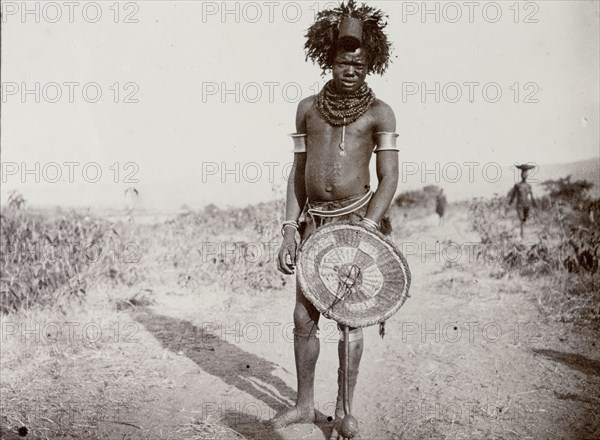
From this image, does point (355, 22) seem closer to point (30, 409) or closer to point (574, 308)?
point (30, 409)

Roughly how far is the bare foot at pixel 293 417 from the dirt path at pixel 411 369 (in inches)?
1.9

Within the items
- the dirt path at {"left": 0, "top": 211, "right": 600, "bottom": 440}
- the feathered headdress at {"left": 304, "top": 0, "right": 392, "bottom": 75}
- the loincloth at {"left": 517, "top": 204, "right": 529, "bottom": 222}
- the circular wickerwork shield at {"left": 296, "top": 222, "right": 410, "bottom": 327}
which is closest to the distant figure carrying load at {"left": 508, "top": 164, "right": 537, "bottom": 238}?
the loincloth at {"left": 517, "top": 204, "right": 529, "bottom": 222}

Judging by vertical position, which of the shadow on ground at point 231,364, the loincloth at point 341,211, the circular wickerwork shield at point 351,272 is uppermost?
the loincloth at point 341,211

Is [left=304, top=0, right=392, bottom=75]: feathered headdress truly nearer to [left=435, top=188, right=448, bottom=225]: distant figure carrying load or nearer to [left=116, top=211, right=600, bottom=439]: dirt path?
[left=116, top=211, right=600, bottom=439]: dirt path

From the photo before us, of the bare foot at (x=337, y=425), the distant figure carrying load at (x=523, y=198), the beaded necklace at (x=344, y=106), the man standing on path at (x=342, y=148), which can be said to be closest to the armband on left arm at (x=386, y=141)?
the man standing on path at (x=342, y=148)

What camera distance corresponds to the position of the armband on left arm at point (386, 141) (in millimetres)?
3264

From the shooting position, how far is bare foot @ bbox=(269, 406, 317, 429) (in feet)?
11.1

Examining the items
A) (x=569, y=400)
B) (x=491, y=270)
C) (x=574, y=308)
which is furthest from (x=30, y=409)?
(x=491, y=270)

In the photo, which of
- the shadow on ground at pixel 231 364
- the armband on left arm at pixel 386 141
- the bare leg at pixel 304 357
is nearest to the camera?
the armband on left arm at pixel 386 141

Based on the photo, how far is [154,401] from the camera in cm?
388

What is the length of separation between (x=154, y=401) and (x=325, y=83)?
8.43 feet

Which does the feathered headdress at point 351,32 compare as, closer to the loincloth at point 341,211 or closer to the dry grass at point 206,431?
the loincloth at point 341,211

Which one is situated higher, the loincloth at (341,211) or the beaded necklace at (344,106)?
the beaded necklace at (344,106)

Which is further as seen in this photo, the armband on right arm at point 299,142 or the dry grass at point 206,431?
the armband on right arm at point 299,142
